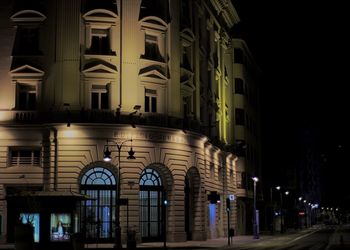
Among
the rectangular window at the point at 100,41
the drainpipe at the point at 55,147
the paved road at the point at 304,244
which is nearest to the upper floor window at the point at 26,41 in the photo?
the rectangular window at the point at 100,41

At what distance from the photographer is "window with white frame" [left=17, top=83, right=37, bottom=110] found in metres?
54.2

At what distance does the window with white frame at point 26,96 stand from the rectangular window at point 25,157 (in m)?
3.60

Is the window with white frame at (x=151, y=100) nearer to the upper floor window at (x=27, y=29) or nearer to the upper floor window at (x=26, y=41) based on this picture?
the upper floor window at (x=27, y=29)

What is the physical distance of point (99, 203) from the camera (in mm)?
53000

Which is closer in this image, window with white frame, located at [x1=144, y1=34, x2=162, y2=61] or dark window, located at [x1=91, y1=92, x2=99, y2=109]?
dark window, located at [x1=91, y1=92, x2=99, y2=109]

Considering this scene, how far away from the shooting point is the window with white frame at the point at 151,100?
54.9 metres

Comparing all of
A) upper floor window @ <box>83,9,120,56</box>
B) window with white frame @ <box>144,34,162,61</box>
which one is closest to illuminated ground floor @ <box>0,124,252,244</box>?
window with white frame @ <box>144,34,162,61</box>

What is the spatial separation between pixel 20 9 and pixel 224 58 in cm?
3508

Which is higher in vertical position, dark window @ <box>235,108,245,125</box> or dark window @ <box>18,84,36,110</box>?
dark window @ <box>235,108,245,125</box>

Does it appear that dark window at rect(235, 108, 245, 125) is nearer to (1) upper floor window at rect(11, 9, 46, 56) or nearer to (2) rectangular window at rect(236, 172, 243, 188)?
(2) rectangular window at rect(236, 172, 243, 188)

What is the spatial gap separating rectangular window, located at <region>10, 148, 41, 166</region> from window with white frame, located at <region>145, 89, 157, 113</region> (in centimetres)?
979

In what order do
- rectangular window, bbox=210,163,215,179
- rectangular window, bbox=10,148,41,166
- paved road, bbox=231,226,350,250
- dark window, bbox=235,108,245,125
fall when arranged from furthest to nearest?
dark window, bbox=235,108,245,125
rectangular window, bbox=210,163,215,179
rectangular window, bbox=10,148,41,166
paved road, bbox=231,226,350,250

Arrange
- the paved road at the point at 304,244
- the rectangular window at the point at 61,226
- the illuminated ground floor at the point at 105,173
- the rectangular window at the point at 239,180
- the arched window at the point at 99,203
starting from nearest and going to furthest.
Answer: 1. the rectangular window at the point at 61,226
2. the paved road at the point at 304,244
3. the illuminated ground floor at the point at 105,173
4. the arched window at the point at 99,203
5. the rectangular window at the point at 239,180

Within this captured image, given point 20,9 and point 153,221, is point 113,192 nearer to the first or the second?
point 153,221
